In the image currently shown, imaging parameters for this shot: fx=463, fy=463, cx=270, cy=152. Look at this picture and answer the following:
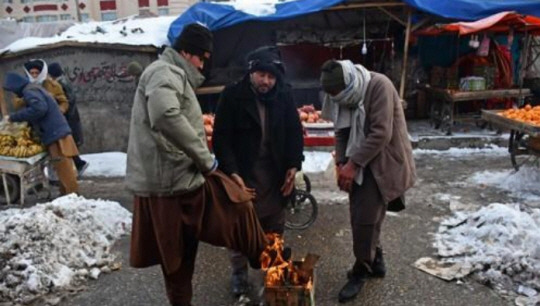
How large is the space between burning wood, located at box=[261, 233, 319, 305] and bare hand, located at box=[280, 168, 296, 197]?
49cm

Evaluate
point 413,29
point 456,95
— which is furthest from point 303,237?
point 413,29

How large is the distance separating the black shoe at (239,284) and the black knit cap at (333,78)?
5.66 feet

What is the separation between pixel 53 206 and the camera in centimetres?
546

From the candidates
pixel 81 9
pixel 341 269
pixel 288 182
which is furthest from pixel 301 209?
pixel 81 9

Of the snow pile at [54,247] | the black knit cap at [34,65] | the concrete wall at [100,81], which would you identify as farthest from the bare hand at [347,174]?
the concrete wall at [100,81]

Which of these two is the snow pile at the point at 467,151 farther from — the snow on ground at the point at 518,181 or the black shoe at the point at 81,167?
the black shoe at the point at 81,167

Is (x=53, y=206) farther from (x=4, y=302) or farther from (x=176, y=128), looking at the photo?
(x=176, y=128)

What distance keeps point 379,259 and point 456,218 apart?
5.98ft

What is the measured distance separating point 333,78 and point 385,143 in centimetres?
61

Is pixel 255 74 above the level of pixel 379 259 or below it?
above

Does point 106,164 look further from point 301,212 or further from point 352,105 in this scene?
point 352,105

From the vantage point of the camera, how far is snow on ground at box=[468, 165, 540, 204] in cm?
645

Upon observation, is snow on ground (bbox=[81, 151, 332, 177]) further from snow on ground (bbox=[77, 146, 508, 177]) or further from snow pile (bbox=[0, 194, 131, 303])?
snow pile (bbox=[0, 194, 131, 303])

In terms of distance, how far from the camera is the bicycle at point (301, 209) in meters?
5.44
